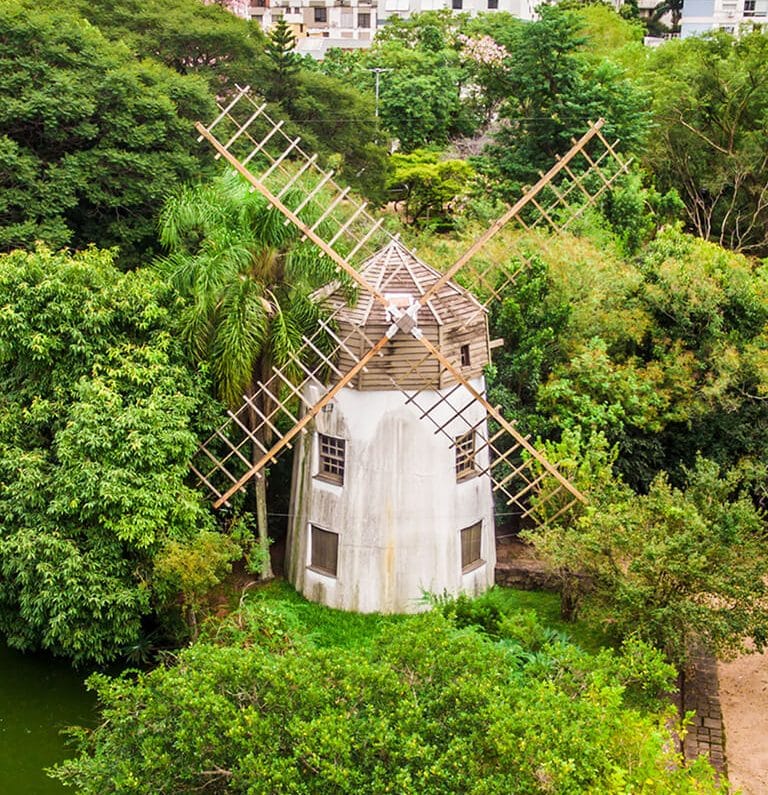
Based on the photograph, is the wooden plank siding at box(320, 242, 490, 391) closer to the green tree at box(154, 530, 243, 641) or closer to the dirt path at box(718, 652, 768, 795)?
the green tree at box(154, 530, 243, 641)

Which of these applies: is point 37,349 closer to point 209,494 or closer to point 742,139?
point 209,494

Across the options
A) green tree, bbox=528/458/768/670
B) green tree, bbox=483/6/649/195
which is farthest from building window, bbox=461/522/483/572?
green tree, bbox=483/6/649/195

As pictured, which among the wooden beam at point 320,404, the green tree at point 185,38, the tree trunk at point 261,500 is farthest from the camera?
the green tree at point 185,38

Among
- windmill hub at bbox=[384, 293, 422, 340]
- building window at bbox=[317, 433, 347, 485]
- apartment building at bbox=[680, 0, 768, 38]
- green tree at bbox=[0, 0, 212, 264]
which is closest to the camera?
windmill hub at bbox=[384, 293, 422, 340]

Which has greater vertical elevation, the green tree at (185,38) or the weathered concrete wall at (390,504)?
the green tree at (185,38)

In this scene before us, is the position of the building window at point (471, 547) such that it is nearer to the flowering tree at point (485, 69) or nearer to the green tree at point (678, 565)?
the green tree at point (678, 565)

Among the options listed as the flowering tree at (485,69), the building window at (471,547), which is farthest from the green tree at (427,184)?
the building window at (471,547)

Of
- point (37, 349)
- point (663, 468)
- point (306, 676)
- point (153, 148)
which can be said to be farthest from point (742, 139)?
point (306, 676)
